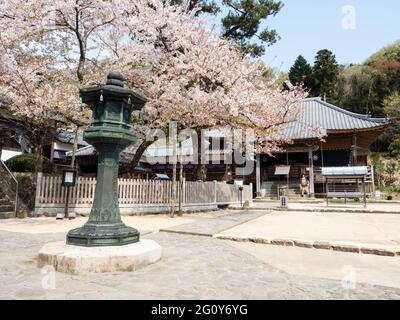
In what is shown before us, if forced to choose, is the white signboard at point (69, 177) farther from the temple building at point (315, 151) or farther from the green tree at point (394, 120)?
the green tree at point (394, 120)

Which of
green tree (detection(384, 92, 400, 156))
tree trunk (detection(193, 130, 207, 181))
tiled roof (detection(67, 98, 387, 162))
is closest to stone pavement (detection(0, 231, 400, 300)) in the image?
tree trunk (detection(193, 130, 207, 181))

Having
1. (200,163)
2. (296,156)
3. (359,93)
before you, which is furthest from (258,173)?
(359,93)

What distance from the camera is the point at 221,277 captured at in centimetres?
365

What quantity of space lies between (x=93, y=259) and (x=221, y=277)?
1601 millimetres

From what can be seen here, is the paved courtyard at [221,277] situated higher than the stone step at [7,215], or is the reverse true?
the stone step at [7,215]

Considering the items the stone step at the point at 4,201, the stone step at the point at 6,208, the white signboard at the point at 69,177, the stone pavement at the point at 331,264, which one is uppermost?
the white signboard at the point at 69,177

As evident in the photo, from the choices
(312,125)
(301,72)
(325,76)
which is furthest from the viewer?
(301,72)

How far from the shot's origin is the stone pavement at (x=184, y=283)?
2.96 m

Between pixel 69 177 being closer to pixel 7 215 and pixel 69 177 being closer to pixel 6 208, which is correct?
pixel 7 215

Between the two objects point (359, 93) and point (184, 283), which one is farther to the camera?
point (359, 93)

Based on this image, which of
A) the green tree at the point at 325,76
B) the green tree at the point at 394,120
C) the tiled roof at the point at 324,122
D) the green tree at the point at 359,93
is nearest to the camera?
the tiled roof at the point at 324,122

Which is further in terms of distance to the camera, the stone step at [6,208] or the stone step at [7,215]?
the stone step at [6,208]

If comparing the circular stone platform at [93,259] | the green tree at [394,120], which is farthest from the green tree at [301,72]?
the circular stone platform at [93,259]

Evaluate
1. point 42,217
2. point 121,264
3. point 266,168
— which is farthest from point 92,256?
point 266,168
